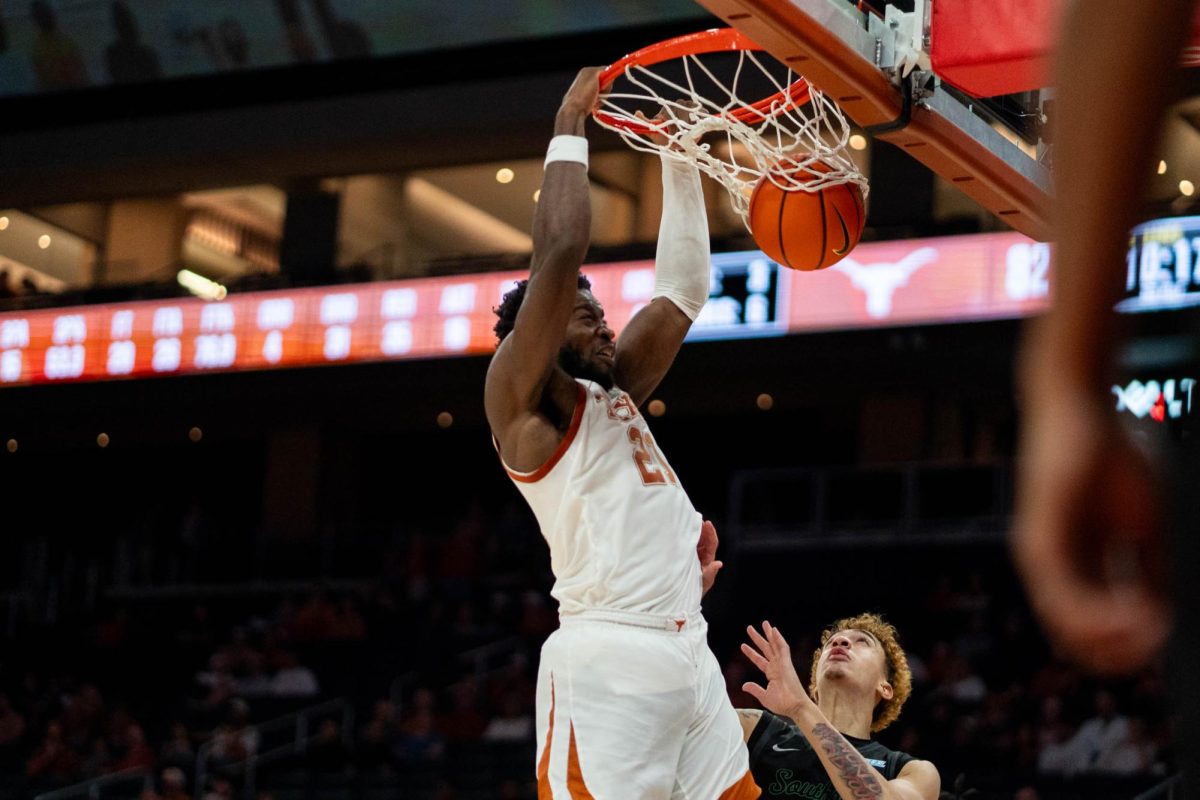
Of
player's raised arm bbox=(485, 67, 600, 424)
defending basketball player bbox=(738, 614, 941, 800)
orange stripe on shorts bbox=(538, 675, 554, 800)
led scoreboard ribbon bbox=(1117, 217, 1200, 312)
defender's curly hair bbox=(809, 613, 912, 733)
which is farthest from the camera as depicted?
led scoreboard ribbon bbox=(1117, 217, 1200, 312)

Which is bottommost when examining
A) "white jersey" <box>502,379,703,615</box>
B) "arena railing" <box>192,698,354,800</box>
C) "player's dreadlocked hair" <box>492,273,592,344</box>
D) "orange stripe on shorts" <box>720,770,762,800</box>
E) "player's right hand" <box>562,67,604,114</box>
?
"arena railing" <box>192,698,354,800</box>

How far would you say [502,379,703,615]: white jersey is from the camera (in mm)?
3447

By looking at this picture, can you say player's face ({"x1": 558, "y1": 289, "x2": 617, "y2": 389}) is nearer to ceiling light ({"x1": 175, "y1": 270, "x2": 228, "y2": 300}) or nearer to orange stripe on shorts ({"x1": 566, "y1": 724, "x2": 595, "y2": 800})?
orange stripe on shorts ({"x1": 566, "y1": 724, "x2": 595, "y2": 800})

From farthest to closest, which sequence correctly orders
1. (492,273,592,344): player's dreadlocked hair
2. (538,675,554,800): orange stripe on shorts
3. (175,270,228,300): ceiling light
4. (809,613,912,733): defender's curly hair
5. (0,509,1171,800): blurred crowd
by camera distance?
1. (175,270,228,300): ceiling light
2. (0,509,1171,800): blurred crowd
3. (809,613,912,733): defender's curly hair
4. (492,273,592,344): player's dreadlocked hair
5. (538,675,554,800): orange stripe on shorts

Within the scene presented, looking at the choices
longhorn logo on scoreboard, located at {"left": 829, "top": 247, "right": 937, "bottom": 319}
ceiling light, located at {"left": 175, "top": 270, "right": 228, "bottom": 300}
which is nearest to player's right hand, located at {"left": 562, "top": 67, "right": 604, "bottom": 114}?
longhorn logo on scoreboard, located at {"left": 829, "top": 247, "right": 937, "bottom": 319}

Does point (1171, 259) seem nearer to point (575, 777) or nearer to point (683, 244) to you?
point (683, 244)

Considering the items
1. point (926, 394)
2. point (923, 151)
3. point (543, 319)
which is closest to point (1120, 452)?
point (543, 319)

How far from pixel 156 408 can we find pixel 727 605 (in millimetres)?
7260

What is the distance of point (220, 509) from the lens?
21297mm

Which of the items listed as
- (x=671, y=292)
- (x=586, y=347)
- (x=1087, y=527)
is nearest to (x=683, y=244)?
(x=671, y=292)

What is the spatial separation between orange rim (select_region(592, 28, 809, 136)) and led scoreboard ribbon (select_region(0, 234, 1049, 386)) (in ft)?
29.7

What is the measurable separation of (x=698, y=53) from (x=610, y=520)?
123 centimetres

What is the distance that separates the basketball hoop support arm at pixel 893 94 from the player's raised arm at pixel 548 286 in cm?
43

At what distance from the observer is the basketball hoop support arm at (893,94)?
3.59 metres
